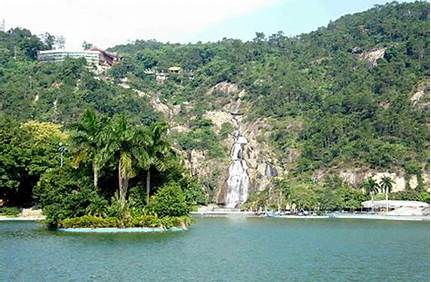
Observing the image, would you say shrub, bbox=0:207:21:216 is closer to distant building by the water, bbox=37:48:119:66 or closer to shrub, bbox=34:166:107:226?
shrub, bbox=34:166:107:226

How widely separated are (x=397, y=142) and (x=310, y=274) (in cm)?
8434

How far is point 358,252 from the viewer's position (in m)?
33.0

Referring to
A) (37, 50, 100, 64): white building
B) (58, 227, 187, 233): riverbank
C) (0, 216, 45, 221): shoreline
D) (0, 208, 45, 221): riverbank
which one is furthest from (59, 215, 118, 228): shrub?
(37, 50, 100, 64): white building

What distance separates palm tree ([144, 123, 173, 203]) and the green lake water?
15.2 ft

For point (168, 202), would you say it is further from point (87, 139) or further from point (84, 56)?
point (84, 56)

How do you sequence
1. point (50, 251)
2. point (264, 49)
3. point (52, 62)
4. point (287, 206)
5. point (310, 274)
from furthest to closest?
1. point (264, 49)
2. point (52, 62)
3. point (287, 206)
4. point (50, 251)
5. point (310, 274)

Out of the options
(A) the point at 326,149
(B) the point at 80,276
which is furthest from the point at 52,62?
(B) the point at 80,276

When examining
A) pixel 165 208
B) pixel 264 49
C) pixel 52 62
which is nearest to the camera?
pixel 165 208

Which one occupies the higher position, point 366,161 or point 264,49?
point 264,49

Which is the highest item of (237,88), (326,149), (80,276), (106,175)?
(237,88)

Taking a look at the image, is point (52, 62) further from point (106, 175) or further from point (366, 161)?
point (106, 175)

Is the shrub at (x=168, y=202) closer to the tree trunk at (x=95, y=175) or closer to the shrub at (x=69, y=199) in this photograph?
the shrub at (x=69, y=199)

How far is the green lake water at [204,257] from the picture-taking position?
2452 cm

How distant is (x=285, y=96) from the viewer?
130375 millimetres
